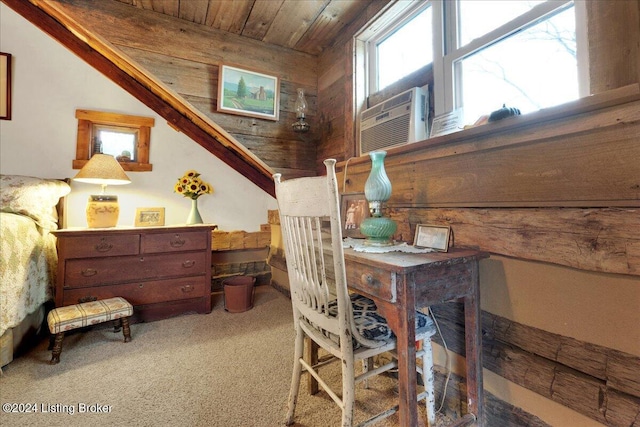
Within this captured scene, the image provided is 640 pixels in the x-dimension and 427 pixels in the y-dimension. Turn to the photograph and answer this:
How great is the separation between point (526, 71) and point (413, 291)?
3.77 feet

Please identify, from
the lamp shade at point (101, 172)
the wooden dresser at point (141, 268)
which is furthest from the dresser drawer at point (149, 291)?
the lamp shade at point (101, 172)

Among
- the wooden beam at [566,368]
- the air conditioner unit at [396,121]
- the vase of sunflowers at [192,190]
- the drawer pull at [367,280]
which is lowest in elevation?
the wooden beam at [566,368]

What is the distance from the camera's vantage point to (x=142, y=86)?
258 centimetres

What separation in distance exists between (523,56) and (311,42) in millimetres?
1715

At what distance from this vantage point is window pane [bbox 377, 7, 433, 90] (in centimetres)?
174

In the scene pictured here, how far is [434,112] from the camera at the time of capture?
159 centimetres

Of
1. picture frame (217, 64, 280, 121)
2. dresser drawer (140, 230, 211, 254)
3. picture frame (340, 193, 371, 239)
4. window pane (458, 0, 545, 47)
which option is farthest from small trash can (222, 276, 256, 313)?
window pane (458, 0, 545, 47)

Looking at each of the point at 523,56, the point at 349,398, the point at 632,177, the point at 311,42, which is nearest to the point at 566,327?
the point at 632,177

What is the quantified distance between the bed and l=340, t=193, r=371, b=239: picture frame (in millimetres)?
1885

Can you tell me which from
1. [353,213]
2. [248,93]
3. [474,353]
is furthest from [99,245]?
[474,353]

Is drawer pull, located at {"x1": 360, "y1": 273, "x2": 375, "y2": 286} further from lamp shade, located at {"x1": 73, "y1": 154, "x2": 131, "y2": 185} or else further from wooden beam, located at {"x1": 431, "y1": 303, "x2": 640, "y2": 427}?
lamp shade, located at {"x1": 73, "y1": 154, "x2": 131, "y2": 185}

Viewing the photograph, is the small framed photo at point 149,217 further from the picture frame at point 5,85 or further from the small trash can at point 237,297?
the picture frame at point 5,85

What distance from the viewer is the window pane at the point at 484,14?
1289 mm

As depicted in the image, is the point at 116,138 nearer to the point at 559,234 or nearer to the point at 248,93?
the point at 248,93
